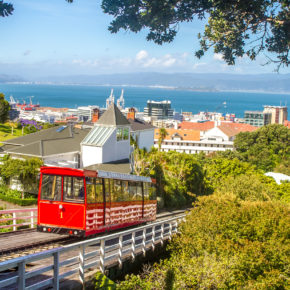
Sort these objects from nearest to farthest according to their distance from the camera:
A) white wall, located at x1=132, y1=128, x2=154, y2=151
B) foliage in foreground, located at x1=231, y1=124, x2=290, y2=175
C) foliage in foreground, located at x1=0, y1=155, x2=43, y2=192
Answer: foliage in foreground, located at x1=0, y1=155, x2=43, y2=192 → white wall, located at x1=132, y1=128, x2=154, y2=151 → foliage in foreground, located at x1=231, y1=124, x2=290, y2=175

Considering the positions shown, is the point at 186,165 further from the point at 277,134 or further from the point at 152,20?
the point at 277,134

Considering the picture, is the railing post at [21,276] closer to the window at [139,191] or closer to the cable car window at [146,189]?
the window at [139,191]

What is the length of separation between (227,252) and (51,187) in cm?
710

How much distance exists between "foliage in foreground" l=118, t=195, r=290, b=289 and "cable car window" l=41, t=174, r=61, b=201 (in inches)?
174

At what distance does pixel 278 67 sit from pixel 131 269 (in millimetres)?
9026

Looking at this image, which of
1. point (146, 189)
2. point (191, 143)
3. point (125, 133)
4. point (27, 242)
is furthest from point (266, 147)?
point (27, 242)

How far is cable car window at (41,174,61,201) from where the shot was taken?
15.9 m

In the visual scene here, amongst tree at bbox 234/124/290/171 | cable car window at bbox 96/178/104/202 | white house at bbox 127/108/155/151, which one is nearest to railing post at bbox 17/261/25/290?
cable car window at bbox 96/178/104/202

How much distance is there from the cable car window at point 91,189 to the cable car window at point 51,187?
1.14 metres

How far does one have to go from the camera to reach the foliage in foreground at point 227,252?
12742 mm

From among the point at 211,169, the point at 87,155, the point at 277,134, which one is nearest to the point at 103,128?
the point at 87,155

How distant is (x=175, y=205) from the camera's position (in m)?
36.5

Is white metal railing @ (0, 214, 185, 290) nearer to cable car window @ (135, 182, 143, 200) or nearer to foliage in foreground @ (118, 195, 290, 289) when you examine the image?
foliage in foreground @ (118, 195, 290, 289)

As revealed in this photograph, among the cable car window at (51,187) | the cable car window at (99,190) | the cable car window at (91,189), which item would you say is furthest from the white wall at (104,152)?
the cable car window at (91,189)
